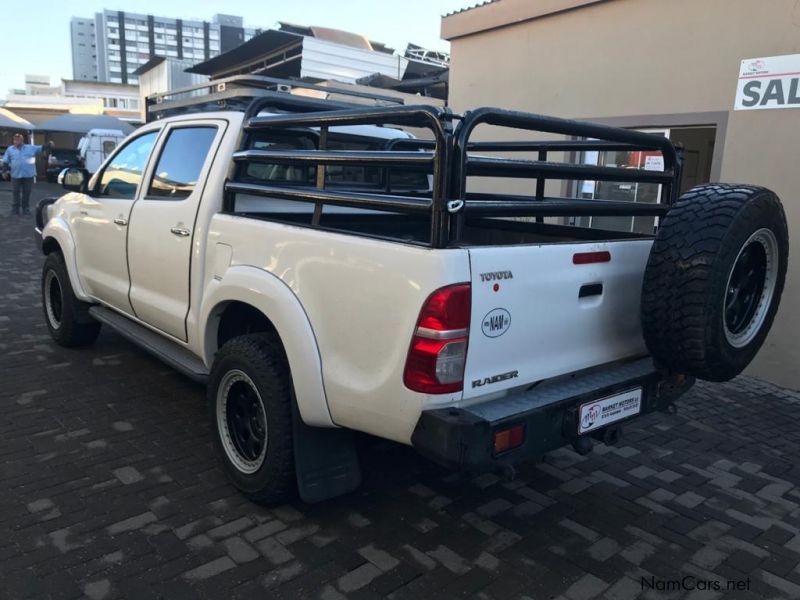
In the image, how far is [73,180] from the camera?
5.07m

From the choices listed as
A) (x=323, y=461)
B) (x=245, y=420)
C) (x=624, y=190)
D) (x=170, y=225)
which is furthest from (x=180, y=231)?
(x=624, y=190)

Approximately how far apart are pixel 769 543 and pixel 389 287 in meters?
2.31

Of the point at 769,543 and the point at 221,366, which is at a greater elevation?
the point at 221,366

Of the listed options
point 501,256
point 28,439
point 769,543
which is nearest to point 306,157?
point 501,256

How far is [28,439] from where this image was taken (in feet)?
12.6

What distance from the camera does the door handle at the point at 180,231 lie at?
365cm

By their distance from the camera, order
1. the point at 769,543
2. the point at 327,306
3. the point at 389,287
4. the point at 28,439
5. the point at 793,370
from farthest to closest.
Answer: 1. the point at 793,370
2. the point at 28,439
3. the point at 769,543
4. the point at 327,306
5. the point at 389,287

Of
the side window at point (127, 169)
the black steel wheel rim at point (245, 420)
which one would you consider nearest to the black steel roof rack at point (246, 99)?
the side window at point (127, 169)

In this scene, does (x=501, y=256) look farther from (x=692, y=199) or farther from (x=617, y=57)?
(x=617, y=57)

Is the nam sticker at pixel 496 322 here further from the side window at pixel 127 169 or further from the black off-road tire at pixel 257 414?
the side window at pixel 127 169

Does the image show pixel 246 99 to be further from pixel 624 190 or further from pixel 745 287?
pixel 624 190

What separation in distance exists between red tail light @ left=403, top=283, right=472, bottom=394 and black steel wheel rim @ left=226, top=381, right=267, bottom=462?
1.09 m

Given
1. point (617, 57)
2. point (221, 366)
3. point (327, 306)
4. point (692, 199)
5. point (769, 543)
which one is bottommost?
point (769, 543)

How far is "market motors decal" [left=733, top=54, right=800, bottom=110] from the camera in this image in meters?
5.17
